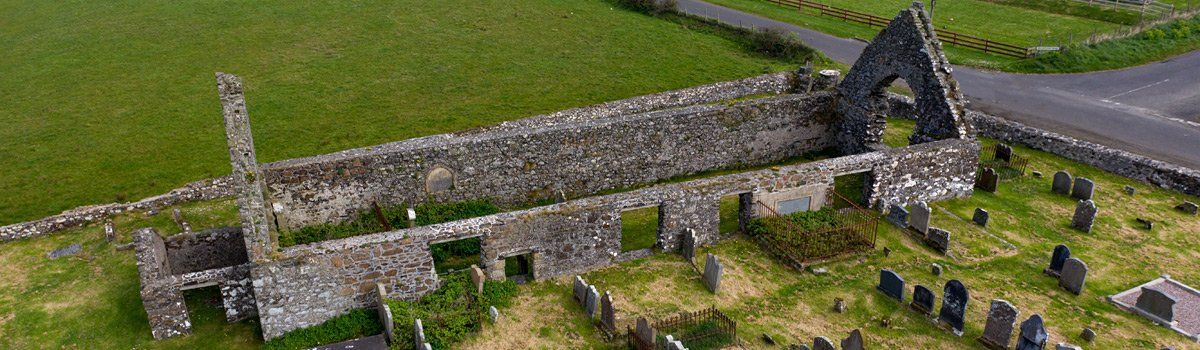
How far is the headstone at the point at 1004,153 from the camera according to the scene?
26594 mm

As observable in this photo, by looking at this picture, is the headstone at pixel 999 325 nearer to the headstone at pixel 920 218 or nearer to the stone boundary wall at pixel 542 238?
the headstone at pixel 920 218

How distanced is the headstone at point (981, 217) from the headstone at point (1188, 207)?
637 cm

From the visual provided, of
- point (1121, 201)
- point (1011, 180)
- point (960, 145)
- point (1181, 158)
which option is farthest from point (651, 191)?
point (1181, 158)

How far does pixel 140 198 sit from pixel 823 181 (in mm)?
21799

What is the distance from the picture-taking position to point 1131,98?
33531 millimetres

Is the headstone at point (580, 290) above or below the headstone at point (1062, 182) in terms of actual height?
below

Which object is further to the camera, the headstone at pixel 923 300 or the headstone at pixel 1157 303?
the headstone at pixel 923 300

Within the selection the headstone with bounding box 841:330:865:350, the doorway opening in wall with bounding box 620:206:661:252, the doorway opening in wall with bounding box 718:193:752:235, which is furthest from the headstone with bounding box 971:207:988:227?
the doorway opening in wall with bounding box 620:206:661:252

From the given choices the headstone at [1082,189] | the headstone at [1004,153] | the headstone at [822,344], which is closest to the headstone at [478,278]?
the headstone at [822,344]

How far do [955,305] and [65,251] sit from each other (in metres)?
23.1

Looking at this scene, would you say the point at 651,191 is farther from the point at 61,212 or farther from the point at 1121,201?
the point at 61,212

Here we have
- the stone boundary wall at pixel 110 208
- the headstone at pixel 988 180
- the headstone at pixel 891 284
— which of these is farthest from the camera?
the headstone at pixel 988 180

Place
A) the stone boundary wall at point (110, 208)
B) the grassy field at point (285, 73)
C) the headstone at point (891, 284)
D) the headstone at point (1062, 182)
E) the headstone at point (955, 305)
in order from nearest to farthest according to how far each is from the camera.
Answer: the headstone at point (955, 305), the headstone at point (891, 284), the stone boundary wall at point (110, 208), the headstone at point (1062, 182), the grassy field at point (285, 73)

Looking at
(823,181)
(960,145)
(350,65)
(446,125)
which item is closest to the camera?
(823,181)
